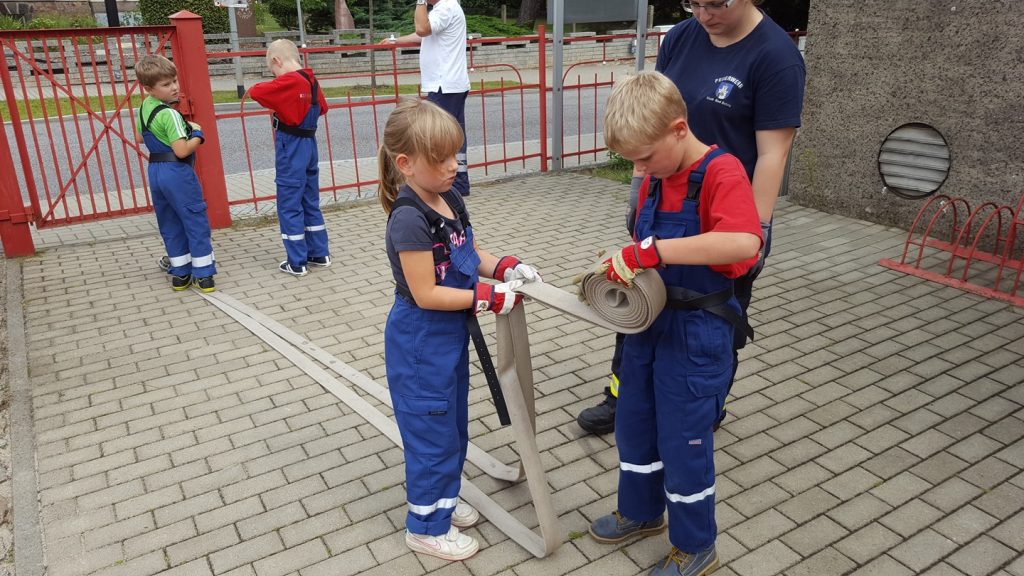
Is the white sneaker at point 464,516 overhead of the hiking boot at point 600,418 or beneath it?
beneath

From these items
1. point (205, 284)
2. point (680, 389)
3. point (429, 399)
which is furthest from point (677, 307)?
point (205, 284)

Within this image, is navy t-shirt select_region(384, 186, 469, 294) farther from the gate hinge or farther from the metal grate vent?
the metal grate vent

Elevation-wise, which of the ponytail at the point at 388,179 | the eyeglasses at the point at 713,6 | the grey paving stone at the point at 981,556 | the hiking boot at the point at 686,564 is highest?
the eyeglasses at the point at 713,6

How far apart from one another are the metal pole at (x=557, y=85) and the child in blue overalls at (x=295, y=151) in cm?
364

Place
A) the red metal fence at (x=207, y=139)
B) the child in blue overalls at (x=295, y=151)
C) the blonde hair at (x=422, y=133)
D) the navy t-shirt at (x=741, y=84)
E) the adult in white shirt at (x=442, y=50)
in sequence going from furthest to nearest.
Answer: the adult in white shirt at (x=442, y=50) < the red metal fence at (x=207, y=139) < the child in blue overalls at (x=295, y=151) < the navy t-shirt at (x=741, y=84) < the blonde hair at (x=422, y=133)

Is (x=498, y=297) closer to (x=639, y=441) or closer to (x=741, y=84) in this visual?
(x=639, y=441)

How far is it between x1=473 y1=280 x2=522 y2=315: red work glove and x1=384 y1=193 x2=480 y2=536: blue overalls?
138mm

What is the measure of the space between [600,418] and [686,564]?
1055mm

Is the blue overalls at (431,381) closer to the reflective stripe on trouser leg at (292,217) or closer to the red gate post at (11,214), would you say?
the reflective stripe on trouser leg at (292,217)

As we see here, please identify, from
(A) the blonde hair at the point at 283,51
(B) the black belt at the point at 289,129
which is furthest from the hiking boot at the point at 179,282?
(A) the blonde hair at the point at 283,51

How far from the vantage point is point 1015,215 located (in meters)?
5.28

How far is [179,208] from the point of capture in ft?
17.5

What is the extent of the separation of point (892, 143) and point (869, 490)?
4202mm

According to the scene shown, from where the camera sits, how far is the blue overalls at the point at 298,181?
222 inches
